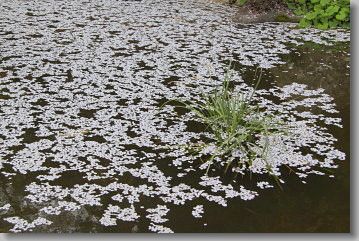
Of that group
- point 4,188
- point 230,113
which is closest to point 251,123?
point 230,113

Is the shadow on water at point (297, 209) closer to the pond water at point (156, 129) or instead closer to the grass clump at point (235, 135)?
the pond water at point (156, 129)

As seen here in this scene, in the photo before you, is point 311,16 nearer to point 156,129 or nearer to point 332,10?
point 332,10

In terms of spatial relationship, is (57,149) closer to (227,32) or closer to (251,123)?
(251,123)

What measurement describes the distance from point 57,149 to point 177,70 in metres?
1.76

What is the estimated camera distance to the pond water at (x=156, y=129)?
7.63ft

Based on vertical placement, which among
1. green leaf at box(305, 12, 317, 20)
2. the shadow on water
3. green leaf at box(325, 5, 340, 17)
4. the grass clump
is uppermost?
green leaf at box(325, 5, 340, 17)

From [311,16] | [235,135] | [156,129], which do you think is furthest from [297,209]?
[311,16]

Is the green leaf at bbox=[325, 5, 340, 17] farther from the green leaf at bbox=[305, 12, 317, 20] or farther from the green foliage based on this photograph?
the green leaf at bbox=[305, 12, 317, 20]

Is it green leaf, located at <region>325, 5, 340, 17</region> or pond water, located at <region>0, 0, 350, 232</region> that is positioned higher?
green leaf, located at <region>325, 5, 340, 17</region>

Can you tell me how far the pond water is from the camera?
2.33m

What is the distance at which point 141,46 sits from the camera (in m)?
5.14

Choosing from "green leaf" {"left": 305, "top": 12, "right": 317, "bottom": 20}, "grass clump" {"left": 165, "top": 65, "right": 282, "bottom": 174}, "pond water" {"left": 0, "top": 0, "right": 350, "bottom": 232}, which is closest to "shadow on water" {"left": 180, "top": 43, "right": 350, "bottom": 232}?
"pond water" {"left": 0, "top": 0, "right": 350, "bottom": 232}

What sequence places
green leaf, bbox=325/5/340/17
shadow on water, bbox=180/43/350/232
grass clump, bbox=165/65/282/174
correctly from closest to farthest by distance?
shadow on water, bbox=180/43/350/232, grass clump, bbox=165/65/282/174, green leaf, bbox=325/5/340/17

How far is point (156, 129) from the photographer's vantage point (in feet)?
10.5
